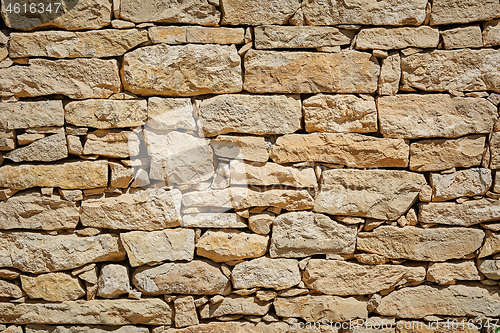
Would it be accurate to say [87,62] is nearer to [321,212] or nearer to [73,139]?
[73,139]

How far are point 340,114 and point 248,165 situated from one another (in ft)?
2.23

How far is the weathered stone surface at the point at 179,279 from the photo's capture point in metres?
2.37

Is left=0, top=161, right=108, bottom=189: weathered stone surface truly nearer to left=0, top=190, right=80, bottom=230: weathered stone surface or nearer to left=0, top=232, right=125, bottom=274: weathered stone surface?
left=0, top=190, right=80, bottom=230: weathered stone surface

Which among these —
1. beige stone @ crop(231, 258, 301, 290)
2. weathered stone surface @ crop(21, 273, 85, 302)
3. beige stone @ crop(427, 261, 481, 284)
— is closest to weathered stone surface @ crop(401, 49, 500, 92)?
beige stone @ crop(427, 261, 481, 284)

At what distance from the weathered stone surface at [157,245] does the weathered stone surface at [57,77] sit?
38.8 inches

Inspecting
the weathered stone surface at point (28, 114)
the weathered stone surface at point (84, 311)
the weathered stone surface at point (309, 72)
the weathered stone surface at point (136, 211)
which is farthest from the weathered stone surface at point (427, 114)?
the weathered stone surface at point (28, 114)

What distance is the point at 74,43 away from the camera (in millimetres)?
2244

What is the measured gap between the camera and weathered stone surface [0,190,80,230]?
7.63 ft

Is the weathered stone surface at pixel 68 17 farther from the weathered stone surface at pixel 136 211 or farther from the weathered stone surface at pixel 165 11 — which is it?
the weathered stone surface at pixel 136 211

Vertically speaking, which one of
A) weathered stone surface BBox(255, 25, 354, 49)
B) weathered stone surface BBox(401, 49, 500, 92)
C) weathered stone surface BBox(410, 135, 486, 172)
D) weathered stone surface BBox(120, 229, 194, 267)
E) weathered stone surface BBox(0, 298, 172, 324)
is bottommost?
weathered stone surface BBox(0, 298, 172, 324)

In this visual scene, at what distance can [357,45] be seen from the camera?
2.28 metres

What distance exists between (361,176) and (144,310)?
1.68m

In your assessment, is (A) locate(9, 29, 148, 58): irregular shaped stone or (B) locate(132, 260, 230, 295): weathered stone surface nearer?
(A) locate(9, 29, 148, 58): irregular shaped stone

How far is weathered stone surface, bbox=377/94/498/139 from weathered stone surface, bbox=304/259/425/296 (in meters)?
0.90
